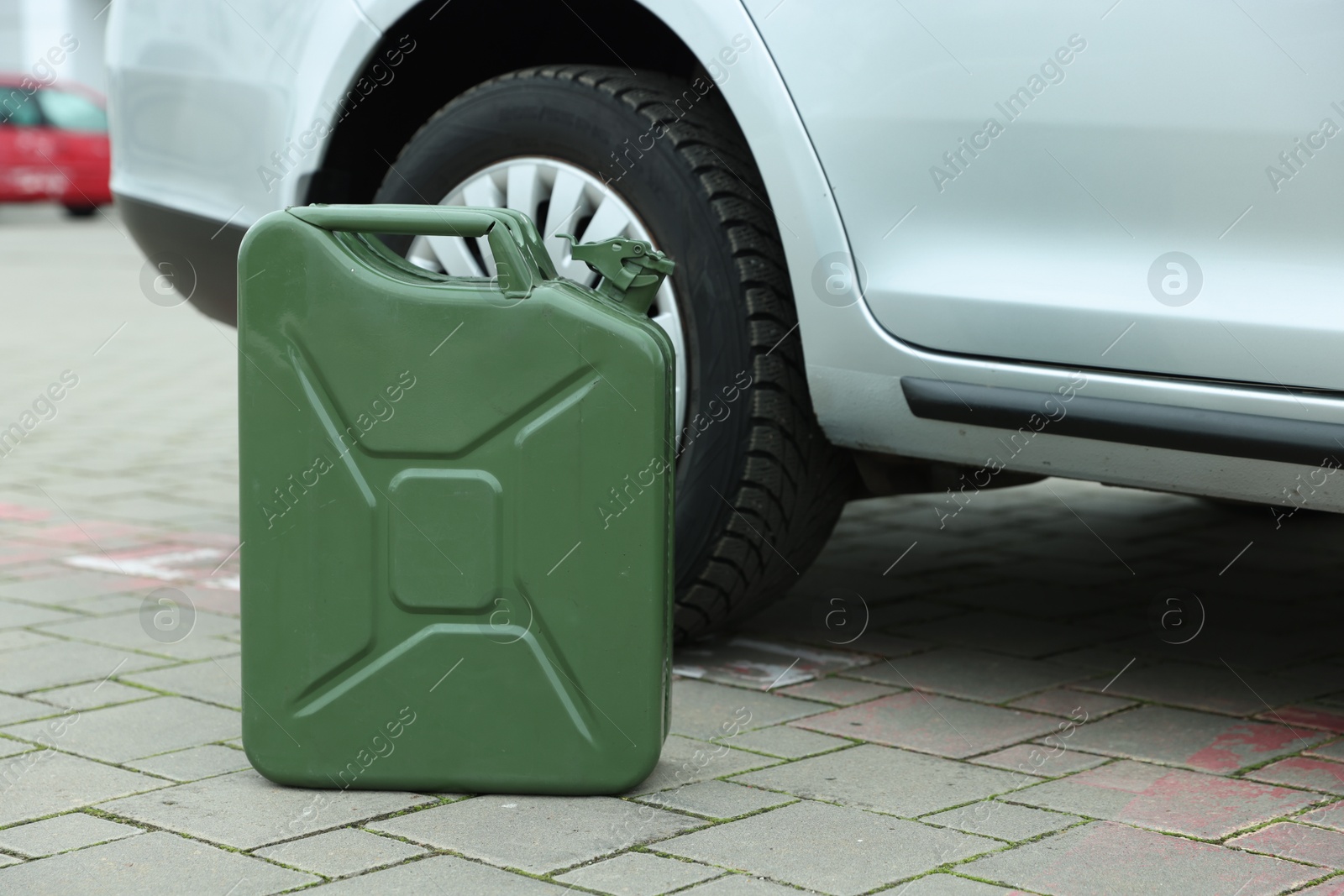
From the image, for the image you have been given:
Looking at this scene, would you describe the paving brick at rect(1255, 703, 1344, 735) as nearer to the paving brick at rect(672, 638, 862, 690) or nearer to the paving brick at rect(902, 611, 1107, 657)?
the paving brick at rect(902, 611, 1107, 657)

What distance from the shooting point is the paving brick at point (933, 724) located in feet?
7.99

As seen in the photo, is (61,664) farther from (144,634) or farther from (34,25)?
(34,25)

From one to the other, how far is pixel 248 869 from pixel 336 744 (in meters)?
0.32

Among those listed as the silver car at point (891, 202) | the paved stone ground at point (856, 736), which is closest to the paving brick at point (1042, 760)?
the paved stone ground at point (856, 736)

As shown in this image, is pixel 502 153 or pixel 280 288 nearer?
pixel 280 288

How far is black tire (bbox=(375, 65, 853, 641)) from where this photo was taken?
264 centimetres

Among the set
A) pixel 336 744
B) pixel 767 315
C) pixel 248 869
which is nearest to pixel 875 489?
pixel 767 315

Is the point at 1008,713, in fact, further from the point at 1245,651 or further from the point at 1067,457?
the point at 1245,651

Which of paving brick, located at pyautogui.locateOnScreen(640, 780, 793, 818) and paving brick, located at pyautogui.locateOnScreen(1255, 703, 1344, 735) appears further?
paving brick, located at pyautogui.locateOnScreen(1255, 703, 1344, 735)

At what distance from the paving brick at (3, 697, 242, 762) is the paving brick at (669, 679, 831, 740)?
2.27 ft

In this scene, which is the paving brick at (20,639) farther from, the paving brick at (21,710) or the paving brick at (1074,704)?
the paving brick at (1074,704)

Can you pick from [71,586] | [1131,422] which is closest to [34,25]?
[71,586]

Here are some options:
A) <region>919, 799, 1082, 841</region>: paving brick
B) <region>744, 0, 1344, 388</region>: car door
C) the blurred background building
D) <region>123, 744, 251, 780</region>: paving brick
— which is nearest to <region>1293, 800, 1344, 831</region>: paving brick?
<region>919, 799, 1082, 841</region>: paving brick

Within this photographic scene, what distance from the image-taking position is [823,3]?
2471 millimetres
